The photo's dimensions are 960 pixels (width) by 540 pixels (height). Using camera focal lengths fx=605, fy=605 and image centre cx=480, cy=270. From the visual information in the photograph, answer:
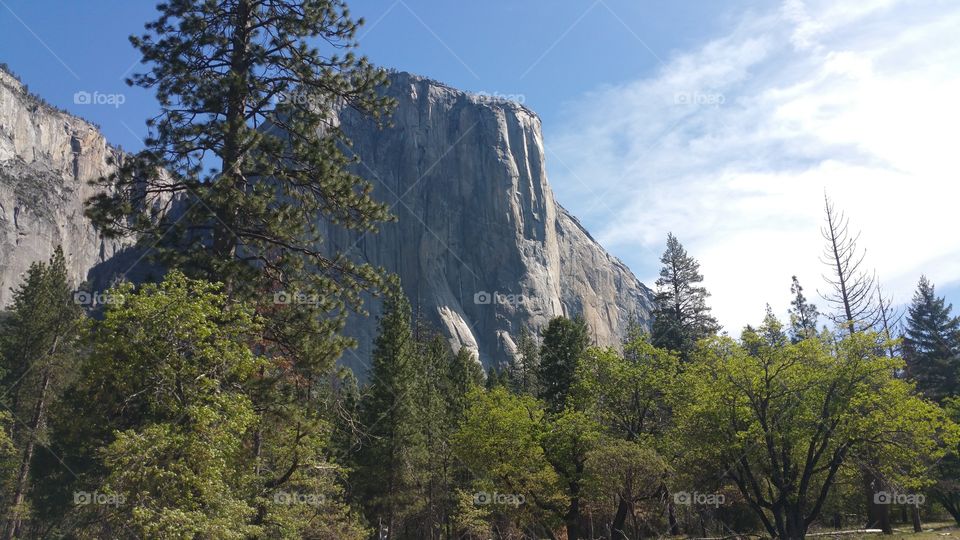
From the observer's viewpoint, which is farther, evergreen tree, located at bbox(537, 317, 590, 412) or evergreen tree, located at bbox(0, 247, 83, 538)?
evergreen tree, located at bbox(537, 317, 590, 412)

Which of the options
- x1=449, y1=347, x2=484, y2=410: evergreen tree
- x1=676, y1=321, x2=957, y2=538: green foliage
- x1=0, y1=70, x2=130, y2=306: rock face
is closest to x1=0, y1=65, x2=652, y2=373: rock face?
x1=0, y1=70, x2=130, y2=306: rock face

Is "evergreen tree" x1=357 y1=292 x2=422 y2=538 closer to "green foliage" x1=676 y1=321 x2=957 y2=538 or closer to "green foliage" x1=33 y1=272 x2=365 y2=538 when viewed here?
"green foliage" x1=676 y1=321 x2=957 y2=538

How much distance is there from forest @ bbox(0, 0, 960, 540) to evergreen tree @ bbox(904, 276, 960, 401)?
0.67 feet

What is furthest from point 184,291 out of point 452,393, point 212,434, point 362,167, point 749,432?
point 362,167

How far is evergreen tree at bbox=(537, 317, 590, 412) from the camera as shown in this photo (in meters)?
39.7

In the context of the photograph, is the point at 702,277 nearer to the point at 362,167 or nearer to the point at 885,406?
the point at 885,406

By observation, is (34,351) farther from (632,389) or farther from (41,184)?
(41,184)

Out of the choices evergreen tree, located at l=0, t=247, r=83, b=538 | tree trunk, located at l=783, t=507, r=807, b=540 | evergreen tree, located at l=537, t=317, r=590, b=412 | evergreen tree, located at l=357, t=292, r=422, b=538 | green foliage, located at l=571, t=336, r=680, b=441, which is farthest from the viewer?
evergreen tree, located at l=537, t=317, r=590, b=412

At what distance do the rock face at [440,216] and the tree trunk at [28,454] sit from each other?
67.2m

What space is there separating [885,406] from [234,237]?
21.8 meters

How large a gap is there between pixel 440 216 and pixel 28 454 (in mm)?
93107

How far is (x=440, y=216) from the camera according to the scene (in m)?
125

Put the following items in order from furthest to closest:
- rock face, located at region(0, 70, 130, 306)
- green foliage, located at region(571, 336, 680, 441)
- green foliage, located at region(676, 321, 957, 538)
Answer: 1. rock face, located at region(0, 70, 130, 306)
2. green foliage, located at region(571, 336, 680, 441)
3. green foliage, located at region(676, 321, 957, 538)

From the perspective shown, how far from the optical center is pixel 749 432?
21.9 meters
